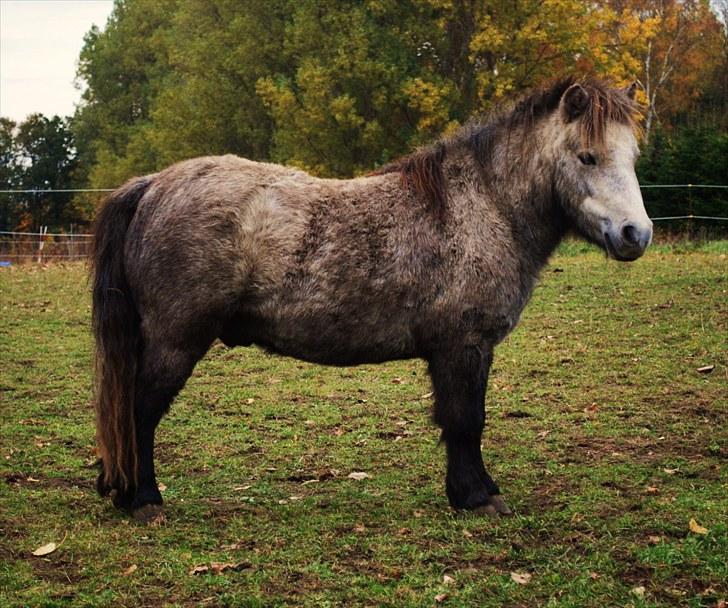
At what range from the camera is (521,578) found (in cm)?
400

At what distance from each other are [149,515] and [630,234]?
307 centimetres

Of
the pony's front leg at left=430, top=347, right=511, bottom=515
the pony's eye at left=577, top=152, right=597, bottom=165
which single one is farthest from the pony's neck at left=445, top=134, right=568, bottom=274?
the pony's front leg at left=430, top=347, right=511, bottom=515

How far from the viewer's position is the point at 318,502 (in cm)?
527

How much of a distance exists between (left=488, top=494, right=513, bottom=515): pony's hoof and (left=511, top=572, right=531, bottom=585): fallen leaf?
90cm

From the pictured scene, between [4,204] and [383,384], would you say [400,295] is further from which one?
[4,204]

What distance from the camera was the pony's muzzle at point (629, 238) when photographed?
4605mm

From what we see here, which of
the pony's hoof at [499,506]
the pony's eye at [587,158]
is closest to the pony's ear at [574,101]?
the pony's eye at [587,158]

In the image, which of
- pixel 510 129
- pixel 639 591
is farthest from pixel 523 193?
pixel 639 591

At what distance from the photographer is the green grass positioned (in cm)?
398

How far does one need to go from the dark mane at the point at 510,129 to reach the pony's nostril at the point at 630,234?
1.73 feet

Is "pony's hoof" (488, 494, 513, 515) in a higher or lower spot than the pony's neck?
lower

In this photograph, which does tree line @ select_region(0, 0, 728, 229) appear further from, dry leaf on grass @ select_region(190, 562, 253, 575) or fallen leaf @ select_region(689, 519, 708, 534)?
dry leaf on grass @ select_region(190, 562, 253, 575)

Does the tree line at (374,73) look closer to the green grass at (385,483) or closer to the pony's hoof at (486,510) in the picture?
the green grass at (385,483)

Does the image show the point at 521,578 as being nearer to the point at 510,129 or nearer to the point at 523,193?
the point at 523,193
